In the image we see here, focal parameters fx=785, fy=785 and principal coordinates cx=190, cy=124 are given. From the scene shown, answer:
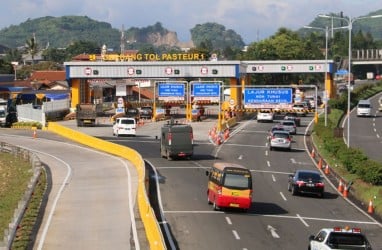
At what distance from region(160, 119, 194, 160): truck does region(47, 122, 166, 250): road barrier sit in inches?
94.9

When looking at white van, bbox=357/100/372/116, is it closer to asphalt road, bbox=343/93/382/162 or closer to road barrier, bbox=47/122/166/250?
asphalt road, bbox=343/93/382/162

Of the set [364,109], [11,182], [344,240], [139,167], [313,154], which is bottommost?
[11,182]

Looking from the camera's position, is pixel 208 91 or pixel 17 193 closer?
pixel 17 193

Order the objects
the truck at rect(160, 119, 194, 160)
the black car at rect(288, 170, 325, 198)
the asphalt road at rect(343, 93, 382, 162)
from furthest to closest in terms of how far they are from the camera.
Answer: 1. the asphalt road at rect(343, 93, 382, 162)
2. the truck at rect(160, 119, 194, 160)
3. the black car at rect(288, 170, 325, 198)

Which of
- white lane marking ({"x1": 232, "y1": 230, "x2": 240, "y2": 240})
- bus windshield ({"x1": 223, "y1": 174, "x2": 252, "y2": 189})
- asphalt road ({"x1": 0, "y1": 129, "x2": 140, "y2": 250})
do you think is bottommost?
white lane marking ({"x1": 232, "y1": 230, "x2": 240, "y2": 240})

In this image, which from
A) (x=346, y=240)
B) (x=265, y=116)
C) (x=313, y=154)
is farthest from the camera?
(x=265, y=116)

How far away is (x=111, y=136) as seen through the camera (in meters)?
74.0

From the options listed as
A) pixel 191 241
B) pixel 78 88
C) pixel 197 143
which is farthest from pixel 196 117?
pixel 191 241

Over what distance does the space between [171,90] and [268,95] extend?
15.3m

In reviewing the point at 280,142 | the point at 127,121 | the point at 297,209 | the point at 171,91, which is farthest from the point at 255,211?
the point at 171,91

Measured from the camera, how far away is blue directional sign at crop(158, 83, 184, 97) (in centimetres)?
9000

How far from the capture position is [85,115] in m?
84.4

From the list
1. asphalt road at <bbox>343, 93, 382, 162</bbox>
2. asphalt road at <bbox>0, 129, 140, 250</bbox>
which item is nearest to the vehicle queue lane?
asphalt road at <bbox>0, 129, 140, 250</bbox>

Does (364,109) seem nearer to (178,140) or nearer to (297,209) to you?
(178,140)
